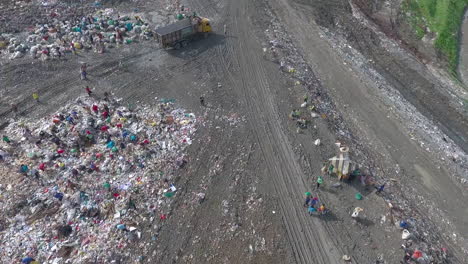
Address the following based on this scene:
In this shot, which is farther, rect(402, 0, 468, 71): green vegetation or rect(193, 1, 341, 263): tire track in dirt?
rect(402, 0, 468, 71): green vegetation

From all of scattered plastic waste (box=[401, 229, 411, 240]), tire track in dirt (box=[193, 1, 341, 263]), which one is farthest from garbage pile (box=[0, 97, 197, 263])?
scattered plastic waste (box=[401, 229, 411, 240])

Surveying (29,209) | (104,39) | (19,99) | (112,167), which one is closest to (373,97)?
(112,167)

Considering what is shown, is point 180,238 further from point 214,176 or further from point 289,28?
point 289,28

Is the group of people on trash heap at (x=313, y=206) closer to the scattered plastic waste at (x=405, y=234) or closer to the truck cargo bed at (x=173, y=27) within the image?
the scattered plastic waste at (x=405, y=234)

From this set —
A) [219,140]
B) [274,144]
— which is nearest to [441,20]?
→ [274,144]

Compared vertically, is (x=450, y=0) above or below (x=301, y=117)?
above

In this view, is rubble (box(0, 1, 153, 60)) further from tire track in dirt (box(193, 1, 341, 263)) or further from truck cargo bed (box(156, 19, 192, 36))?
tire track in dirt (box(193, 1, 341, 263))

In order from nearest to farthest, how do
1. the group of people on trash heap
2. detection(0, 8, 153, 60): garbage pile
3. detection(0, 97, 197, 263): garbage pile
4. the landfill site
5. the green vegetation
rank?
detection(0, 97, 197, 263): garbage pile → the landfill site → the group of people on trash heap → detection(0, 8, 153, 60): garbage pile → the green vegetation
